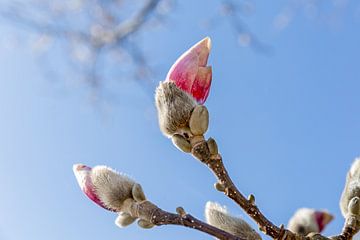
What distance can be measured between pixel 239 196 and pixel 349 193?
17 centimetres

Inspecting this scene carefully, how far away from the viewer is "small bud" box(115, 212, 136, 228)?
0.88 m

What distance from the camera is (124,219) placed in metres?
0.88

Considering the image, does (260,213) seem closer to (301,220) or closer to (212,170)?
(212,170)

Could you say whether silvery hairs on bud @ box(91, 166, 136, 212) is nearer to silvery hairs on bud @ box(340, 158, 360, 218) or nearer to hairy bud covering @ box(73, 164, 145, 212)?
hairy bud covering @ box(73, 164, 145, 212)

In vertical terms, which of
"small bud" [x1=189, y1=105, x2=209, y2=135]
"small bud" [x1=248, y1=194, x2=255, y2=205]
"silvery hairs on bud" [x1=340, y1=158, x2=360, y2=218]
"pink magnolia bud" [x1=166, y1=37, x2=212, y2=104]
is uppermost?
"pink magnolia bud" [x1=166, y1=37, x2=212, y2=104]

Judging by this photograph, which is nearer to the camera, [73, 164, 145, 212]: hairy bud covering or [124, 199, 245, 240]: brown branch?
[124, 199, 245, 240]: brown branch

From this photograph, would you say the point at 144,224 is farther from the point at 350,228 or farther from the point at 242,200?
the point at 350,228

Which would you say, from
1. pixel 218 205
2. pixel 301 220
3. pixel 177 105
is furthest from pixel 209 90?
pixel 301 220

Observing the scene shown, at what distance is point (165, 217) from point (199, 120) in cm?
14

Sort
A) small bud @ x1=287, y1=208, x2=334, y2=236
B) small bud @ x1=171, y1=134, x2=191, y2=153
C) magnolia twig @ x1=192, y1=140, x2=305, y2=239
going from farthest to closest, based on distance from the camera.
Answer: small bud @ x1=287, y1=208, x2=334, y2=236 → small bud @ x1=171, y1=134, x2=191, y2=153 → magnolia twig @ x1=192, y1=140, x2=305, y2=239

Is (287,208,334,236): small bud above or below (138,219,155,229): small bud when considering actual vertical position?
above

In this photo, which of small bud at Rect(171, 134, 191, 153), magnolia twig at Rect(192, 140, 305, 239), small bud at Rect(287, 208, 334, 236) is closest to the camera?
magnolia twig at Rect(192, 140, 305, 239)

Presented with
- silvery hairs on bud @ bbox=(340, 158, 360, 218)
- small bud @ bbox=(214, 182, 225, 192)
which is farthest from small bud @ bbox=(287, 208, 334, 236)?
small bud @ bbox=(214, 182, 225, 192)

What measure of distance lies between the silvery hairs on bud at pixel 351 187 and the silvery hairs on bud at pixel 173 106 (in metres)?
0.24
